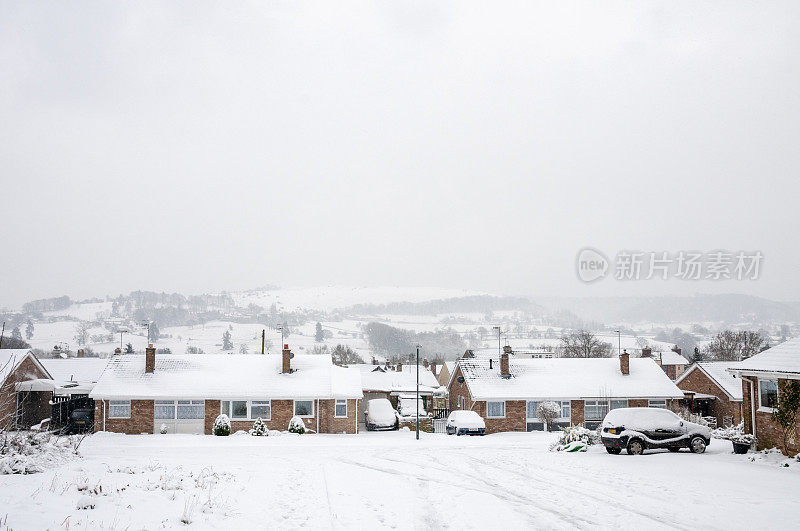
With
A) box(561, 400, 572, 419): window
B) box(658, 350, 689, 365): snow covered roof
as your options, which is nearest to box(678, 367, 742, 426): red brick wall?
box(561, 400, 572, 419): window

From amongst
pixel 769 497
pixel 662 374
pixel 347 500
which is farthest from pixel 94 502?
pixel 662 374

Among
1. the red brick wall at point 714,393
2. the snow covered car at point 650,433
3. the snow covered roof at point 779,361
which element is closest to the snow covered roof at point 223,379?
the snow covered car at point 650,433

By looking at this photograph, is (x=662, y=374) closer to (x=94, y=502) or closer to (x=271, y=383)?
(x=271, y=383)

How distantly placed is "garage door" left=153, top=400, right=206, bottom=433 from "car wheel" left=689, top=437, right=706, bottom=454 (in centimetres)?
2812

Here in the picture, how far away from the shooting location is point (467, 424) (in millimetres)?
39750

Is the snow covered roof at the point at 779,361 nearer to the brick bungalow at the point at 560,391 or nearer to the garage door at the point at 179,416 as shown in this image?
the brick bungalow at the point at 560,391

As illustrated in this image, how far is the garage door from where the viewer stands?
131ft

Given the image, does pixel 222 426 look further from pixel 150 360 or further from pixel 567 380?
pixel 567 380

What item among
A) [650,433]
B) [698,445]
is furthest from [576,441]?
[698,445]

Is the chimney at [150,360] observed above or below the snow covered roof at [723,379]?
above

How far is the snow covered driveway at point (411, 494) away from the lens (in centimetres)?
1108

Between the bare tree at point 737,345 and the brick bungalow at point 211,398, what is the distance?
66.7 metres

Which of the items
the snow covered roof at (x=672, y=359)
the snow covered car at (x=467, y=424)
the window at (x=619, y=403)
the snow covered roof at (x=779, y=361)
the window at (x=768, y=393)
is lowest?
the snow covered roof at (x=672, y=359)

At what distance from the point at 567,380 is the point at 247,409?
21.7 meters
